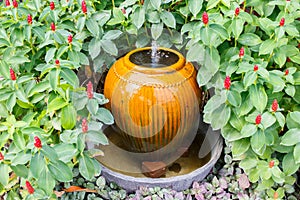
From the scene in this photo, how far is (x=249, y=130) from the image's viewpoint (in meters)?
1.47

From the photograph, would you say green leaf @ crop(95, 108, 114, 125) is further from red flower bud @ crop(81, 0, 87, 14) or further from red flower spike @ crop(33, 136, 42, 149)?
red flower bud @ crop(81, 0, 87, 14)

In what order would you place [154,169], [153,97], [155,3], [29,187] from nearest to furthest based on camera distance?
1. [29,187]
2. [153,97]
3. [155,3]
4. [154,169]

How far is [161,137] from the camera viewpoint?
1.69 meters

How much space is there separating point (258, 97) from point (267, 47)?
23 centimetres

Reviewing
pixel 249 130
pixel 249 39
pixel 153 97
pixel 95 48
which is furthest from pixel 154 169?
pixel 249 39

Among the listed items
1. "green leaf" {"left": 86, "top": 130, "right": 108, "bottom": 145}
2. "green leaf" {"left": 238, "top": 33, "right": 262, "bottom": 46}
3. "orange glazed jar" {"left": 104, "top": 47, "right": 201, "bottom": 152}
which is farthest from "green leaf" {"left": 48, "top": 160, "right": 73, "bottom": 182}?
"green leaf" {"left": 238, "top": 33, "right": 262, "bottom": 46}

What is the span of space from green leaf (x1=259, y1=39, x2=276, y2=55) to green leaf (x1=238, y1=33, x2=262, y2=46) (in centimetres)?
6

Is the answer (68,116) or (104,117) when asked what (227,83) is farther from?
(68,116)

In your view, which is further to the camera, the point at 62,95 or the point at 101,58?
the point at 101,58

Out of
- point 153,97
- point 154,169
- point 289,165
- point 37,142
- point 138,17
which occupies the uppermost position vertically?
point 138,17

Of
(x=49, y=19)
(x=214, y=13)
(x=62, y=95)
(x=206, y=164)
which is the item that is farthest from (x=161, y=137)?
(x=49, y=19)

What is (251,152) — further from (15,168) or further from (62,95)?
(15,168)

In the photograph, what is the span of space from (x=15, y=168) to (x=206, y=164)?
0.85 m

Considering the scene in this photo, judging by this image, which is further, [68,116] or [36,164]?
[68,116]
